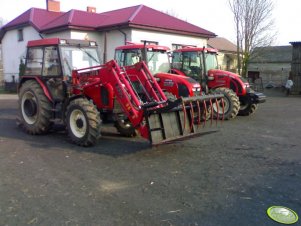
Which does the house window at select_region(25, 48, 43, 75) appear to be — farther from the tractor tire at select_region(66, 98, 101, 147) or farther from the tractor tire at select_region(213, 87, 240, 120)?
the tractor tire at select_region(213, 87, 240, 120)

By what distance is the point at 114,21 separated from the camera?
2191cm

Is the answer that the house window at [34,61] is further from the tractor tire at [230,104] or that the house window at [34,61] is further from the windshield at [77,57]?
the tractor tire at [230,104]

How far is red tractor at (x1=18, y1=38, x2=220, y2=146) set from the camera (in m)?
6.91

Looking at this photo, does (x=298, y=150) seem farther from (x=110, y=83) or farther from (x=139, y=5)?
(x=139, y=5)

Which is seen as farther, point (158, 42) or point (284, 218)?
point (158, 42)

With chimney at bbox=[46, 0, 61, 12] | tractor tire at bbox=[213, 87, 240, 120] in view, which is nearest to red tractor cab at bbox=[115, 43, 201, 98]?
tractor tire at bbox=[213, 87, 240, 120]

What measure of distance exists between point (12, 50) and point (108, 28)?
11.2m

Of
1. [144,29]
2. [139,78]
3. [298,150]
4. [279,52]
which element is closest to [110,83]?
[139,78]

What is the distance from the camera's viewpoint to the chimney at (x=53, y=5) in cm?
2758

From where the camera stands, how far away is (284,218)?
4242 millimetres

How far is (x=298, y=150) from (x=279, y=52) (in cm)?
3807

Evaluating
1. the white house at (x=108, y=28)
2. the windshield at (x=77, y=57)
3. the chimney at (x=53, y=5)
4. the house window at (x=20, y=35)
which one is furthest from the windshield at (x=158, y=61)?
the house window at (x=20, y=35)

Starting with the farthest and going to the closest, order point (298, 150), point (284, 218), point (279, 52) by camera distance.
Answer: point (279, 52), point (298, 150), point (284, 218)

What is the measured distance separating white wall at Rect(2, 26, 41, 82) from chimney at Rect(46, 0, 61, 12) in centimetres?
266
